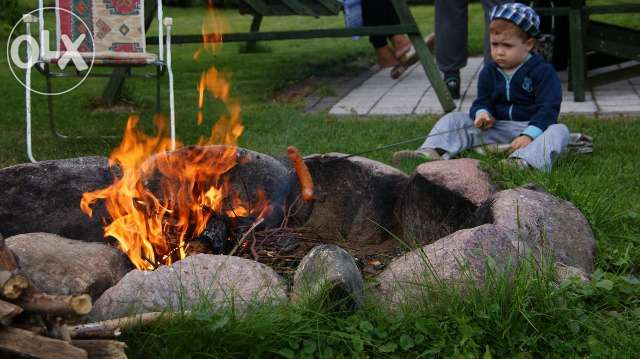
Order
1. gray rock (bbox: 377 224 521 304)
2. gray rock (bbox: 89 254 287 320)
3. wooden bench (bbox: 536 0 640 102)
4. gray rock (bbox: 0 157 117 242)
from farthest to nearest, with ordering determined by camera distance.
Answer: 1. wooden bench (bbox: 536 0 640 102)
2. gray rock (bbox: 0 157 117 242)
3. gray rock (bbox: 377 224 521 304)
4. gray rock (bbox: 89 254 287 320)

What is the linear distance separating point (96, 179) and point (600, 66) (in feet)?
19.8

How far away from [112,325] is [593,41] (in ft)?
18.5

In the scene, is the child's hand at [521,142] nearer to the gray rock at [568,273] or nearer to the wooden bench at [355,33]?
the gray rock at [568,273]

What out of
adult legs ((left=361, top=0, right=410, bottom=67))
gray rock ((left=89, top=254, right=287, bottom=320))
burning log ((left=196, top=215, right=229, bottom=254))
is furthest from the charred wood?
adult legs ((left=361, top=0, right=410, bottom=67))

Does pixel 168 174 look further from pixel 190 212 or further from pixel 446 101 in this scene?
pixel 446 101

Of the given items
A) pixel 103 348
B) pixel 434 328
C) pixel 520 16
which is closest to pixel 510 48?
pixel 520 16

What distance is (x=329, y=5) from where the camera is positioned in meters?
6.93

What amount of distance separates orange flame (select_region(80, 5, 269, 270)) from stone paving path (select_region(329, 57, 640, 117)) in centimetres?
322

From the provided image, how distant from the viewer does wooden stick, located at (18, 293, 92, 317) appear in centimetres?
217

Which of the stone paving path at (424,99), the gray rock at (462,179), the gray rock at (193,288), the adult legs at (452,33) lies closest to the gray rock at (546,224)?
the gray rock at (462,179)

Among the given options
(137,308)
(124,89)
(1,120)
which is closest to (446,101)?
(124,89)

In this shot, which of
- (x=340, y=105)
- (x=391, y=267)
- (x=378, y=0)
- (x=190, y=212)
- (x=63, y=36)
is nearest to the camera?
(x=391, y=267)

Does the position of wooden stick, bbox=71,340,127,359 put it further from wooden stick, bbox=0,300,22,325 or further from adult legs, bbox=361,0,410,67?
adult legs, bbox=361,0,410,67

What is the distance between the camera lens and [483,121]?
15.8 feet
